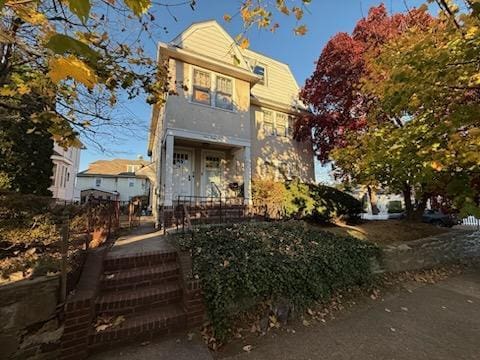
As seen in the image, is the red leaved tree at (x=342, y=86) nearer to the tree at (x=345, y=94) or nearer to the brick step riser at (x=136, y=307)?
the tree at (x=345, y=94)

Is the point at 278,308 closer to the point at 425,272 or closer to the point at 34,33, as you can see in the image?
the point at 425,272

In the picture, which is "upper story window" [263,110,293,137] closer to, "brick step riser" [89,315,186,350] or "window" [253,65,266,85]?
"window" [253,65,266,85]

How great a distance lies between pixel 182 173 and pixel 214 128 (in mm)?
2429

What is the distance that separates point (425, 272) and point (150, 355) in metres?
8.16

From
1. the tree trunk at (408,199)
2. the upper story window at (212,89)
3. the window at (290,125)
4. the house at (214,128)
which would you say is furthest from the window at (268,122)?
the tree trunk at (408,199)

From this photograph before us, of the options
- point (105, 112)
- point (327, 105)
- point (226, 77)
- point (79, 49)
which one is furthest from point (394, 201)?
point (79, 49)

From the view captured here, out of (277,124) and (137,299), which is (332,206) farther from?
(137,299)

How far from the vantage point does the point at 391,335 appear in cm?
402

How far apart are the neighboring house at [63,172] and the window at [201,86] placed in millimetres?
12247

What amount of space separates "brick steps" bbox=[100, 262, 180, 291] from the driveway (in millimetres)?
1035

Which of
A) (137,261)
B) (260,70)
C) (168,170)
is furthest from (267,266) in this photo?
(260,70)

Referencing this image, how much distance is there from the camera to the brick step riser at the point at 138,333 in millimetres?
3328

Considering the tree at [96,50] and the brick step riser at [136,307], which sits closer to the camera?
the tree at [96,50]

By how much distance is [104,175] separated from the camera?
36.9 metres
